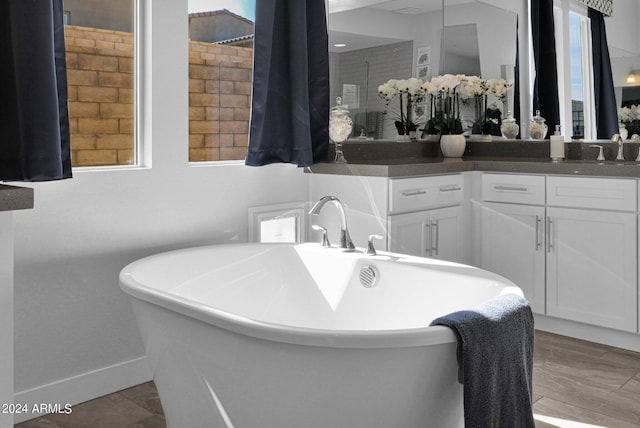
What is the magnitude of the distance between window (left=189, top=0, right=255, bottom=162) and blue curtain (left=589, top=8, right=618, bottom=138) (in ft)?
6.66

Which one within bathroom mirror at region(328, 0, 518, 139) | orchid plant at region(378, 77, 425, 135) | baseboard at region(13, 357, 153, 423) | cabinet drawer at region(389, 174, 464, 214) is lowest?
baseboard at region(13, 357, 153, 423)

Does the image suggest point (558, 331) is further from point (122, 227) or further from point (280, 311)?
point (122, 227)

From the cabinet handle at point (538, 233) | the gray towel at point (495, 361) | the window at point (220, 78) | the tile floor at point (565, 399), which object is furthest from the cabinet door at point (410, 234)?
the gray towel at point (495, 361)

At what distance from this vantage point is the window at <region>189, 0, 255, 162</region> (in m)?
3.19

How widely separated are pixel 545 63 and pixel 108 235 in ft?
9.64

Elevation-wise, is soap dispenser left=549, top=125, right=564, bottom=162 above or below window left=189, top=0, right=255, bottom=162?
below

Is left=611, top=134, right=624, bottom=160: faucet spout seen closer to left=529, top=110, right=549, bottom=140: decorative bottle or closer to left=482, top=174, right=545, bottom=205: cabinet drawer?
left=529, top=110, right=549, bottom=140: decorative bottle

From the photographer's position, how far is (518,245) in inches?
144

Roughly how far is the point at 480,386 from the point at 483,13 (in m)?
3.25

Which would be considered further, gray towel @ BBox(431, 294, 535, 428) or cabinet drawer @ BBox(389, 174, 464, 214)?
cabinet drawer @ BBox(389, 174, 464, 214)

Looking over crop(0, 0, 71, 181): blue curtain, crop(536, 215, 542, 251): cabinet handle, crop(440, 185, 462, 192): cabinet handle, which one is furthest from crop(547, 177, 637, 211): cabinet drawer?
crop(0, 0, 71, 181): blue curtain

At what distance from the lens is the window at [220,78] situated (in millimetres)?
3192

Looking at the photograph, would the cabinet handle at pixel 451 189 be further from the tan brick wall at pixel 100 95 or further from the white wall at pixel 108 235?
the tan brick wall at pixel 100 95

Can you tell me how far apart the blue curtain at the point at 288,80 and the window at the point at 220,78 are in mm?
204
